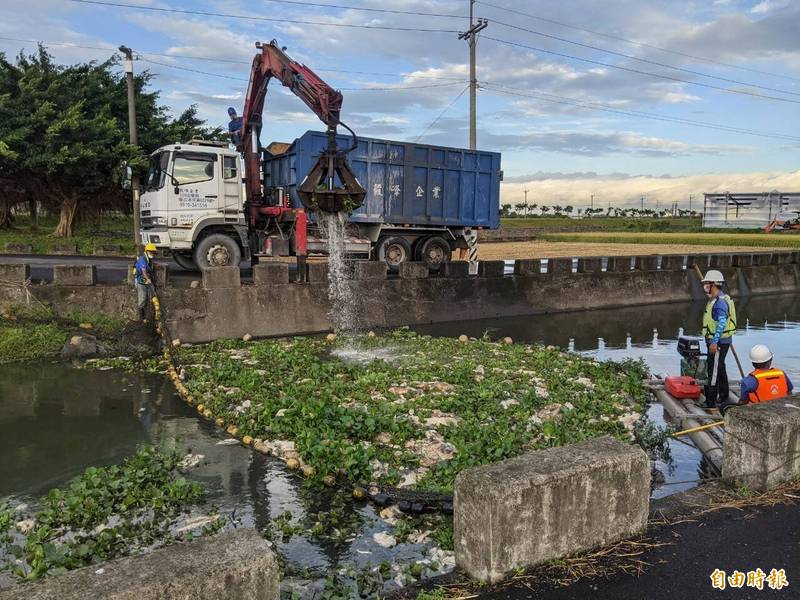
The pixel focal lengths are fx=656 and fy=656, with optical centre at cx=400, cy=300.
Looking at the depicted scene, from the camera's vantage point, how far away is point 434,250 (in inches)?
716

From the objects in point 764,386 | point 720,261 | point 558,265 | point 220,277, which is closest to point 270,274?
point 220,277

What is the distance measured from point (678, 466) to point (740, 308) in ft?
57.6

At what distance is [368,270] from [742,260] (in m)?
16.5

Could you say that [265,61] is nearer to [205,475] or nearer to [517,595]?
[205,475]

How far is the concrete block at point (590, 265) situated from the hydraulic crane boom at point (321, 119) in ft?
29.0

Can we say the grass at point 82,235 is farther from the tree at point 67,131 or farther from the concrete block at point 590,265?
the concrete block at point 590,265

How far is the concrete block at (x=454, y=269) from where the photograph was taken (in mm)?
17000

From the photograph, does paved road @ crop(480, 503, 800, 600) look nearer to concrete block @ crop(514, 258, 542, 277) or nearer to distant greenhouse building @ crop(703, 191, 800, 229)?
concrete block @ crop(514, 258, 542, 277)

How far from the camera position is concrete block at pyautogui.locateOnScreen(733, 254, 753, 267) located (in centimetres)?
2450

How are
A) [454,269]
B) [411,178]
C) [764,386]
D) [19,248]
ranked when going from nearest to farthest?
1. [764,386]
2. [454,269]
3. [411,178]
4. [19,248]

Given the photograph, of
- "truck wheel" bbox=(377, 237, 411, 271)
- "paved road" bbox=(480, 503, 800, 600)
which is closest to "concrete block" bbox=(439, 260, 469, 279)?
"truck wheel" bbox=(377, 237, 411, 271)

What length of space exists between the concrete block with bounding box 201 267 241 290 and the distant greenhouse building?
5456 cm

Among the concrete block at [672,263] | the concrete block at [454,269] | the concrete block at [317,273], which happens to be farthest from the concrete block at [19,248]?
the concrete block at [672,263]

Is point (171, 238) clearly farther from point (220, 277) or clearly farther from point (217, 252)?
point (220, 277)
